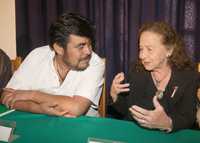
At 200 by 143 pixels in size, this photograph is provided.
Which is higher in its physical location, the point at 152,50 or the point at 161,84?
the point at 152,50

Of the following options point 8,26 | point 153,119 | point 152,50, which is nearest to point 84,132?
point 153,119

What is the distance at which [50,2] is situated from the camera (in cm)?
307

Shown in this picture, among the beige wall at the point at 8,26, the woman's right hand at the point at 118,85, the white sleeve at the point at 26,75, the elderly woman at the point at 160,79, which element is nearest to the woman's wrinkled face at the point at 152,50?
the elderly woman at the point at 160,79

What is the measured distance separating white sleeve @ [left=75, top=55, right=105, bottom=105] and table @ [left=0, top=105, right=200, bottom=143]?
34cm

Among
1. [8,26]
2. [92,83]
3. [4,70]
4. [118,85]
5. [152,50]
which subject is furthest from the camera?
[8,26]

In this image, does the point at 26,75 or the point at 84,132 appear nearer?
the point at 84,132

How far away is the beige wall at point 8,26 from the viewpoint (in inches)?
130

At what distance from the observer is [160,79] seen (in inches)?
77.1

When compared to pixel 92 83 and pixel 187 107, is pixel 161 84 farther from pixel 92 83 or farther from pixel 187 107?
pixel 92 83

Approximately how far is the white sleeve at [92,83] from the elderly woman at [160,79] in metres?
0.14

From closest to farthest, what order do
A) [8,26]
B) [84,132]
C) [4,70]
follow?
[84,132]
[4,70]
[8,26]

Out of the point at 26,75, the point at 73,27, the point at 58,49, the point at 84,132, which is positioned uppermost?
the point at 73,27

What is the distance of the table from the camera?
1.39m

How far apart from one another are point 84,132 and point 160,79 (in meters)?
0.69
